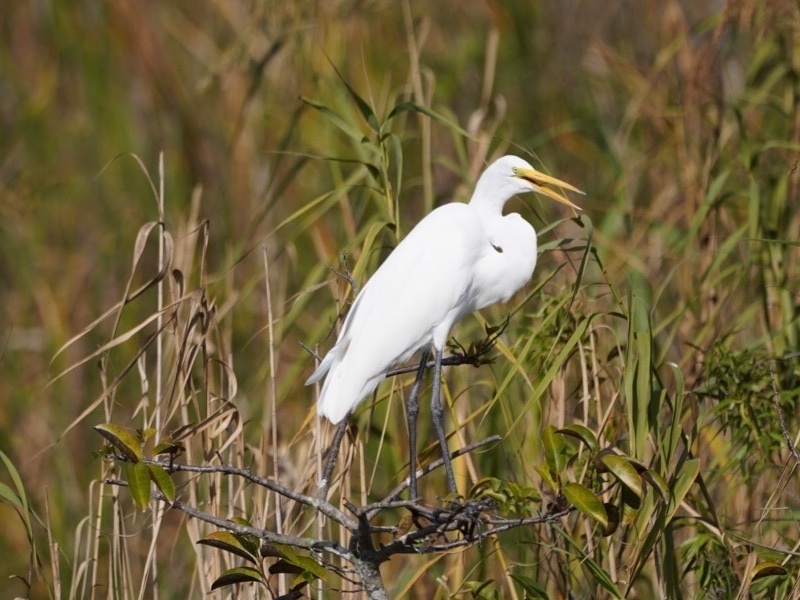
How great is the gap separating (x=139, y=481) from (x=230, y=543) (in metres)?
0.14

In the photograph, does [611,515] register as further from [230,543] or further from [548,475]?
[230,543]

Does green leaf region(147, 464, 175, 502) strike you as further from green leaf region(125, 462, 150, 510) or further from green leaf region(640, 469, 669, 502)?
green leaf region(640, 469, 669, 502)

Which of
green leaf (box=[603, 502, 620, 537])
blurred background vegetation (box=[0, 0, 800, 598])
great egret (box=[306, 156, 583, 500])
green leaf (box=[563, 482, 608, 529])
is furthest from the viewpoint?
blurred background vegetation (box=[0, 0, 800, 598])

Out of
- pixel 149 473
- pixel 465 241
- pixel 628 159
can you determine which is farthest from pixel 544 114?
pixel 149 473

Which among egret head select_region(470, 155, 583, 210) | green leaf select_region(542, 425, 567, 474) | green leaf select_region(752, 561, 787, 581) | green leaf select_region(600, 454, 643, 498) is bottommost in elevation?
green leaf select_region(752, 561, 787, 581)

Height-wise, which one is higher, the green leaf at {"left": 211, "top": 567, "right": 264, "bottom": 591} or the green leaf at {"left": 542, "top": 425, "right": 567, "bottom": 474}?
the green leaf at {"left": 542, "top": 425, "right": 567, "bottom": 474}

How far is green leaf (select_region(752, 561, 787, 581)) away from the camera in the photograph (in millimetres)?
1420

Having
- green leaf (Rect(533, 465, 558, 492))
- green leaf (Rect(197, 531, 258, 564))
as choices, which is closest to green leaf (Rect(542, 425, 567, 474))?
green leaf (Rect(533, 465, 558, 492))

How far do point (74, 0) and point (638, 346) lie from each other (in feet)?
11.7

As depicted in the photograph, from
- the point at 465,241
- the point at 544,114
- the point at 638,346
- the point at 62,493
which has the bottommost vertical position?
the point at 638,346

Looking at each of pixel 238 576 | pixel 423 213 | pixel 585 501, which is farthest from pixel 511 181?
pixel 423 213

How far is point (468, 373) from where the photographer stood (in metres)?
2.58

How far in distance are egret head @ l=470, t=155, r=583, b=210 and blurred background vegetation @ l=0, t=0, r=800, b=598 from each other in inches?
1.2

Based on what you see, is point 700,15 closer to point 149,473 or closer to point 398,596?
point 398,596
